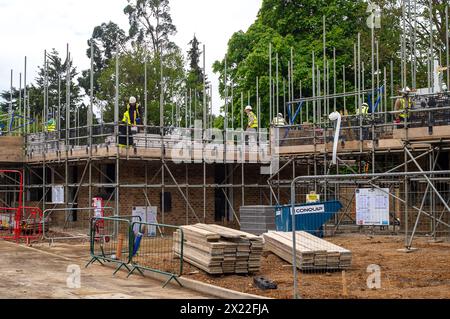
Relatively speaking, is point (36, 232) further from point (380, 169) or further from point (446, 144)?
point (446, 144)

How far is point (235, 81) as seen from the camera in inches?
1702

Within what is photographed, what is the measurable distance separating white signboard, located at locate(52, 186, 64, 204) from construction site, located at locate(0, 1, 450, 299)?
0.10 m

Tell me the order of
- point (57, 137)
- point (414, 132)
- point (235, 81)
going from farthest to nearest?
point (235, 81) < point (57, 137) < point (414, 132)

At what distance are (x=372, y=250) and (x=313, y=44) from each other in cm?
2420

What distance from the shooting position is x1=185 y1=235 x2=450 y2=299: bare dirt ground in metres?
12.3

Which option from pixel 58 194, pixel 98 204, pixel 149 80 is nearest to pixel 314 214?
pixel 98 204

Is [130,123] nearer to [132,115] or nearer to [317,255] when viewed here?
[132,115]

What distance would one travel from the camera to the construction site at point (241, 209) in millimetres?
14000

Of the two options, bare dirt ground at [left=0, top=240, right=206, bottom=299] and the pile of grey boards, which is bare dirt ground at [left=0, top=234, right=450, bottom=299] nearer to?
bare dirt ground at [left=0, top=240, right=206, bottom=299]

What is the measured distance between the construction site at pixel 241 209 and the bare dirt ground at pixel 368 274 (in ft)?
0.17

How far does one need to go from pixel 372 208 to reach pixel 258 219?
15.0 feet

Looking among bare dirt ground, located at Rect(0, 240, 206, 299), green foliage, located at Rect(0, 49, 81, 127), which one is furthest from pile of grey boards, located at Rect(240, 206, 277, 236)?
green foliage, located at Rect(0, 49, 81, 127)

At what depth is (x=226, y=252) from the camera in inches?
578

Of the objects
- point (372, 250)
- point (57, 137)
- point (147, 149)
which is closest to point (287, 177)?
point (147, 149)
